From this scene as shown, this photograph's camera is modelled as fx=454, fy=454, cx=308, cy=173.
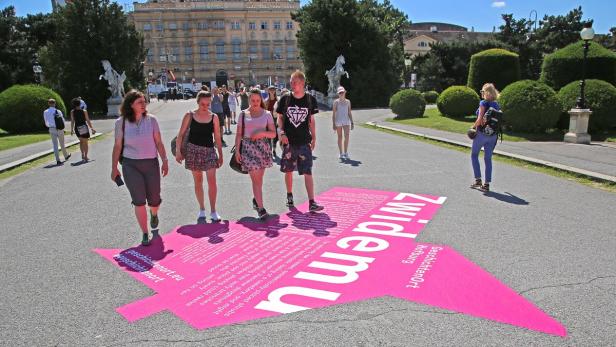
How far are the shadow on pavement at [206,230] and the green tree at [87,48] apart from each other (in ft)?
102

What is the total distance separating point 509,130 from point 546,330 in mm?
14847

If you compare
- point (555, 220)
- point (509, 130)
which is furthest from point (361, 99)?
point (555, 220)

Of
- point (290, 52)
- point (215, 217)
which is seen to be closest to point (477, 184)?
point (215, 217)

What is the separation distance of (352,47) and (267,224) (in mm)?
35895

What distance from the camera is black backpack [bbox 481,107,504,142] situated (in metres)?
7.64

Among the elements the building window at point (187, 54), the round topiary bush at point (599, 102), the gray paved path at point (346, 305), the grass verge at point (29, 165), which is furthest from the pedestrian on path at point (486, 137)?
the building window at point (187, 54)

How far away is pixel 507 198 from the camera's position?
7398 mm

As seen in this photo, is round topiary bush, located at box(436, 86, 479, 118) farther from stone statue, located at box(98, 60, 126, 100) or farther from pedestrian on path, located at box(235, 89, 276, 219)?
stone statue, located at box(98, 60, 126, 100)

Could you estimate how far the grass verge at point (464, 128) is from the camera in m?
15.4

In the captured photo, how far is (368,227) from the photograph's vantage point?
5859 millimetres

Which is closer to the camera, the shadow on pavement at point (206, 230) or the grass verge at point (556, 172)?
the shadow on pavement at point (206, 230)

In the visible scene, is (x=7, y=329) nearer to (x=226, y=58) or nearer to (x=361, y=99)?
(x=361, y=99)

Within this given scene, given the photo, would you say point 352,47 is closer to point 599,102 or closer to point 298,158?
point 599,102

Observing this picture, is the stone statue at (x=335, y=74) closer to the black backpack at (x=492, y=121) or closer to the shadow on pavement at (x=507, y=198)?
the black backpack at (x=492, y=121)
